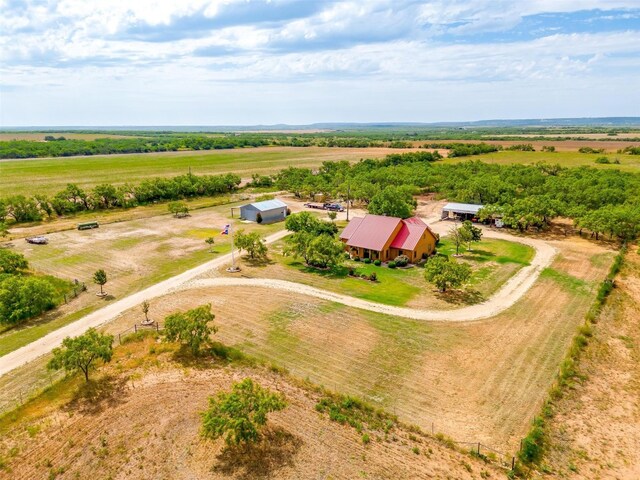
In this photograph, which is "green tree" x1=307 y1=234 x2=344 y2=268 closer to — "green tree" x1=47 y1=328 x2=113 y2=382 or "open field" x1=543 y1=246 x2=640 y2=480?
"green tree" x1=47 y1=328 x2=113 y2=382

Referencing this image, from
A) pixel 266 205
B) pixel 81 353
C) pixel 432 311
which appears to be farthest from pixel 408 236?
pixel 81 353

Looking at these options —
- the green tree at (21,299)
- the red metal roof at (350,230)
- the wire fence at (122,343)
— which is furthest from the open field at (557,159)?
the green tree at (21,299)

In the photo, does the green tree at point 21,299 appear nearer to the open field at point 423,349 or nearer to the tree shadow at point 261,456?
the open field at point 423,349

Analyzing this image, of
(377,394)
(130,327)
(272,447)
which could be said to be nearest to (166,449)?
(272,447)

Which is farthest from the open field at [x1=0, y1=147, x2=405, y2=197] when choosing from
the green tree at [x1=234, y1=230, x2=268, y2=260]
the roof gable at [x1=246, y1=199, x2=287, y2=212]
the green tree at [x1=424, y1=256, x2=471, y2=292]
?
the green tree at [x1=424, y1=256, x2=471, y2=292]

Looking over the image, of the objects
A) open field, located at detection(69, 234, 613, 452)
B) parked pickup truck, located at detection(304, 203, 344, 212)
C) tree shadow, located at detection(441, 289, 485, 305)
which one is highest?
open field, located at detection(69, 234, 613, 452)

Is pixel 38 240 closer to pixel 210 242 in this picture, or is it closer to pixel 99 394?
pixel 210 242

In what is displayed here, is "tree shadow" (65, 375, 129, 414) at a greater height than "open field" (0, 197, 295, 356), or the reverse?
"tree shadow" (65, 375, 129, 414)
